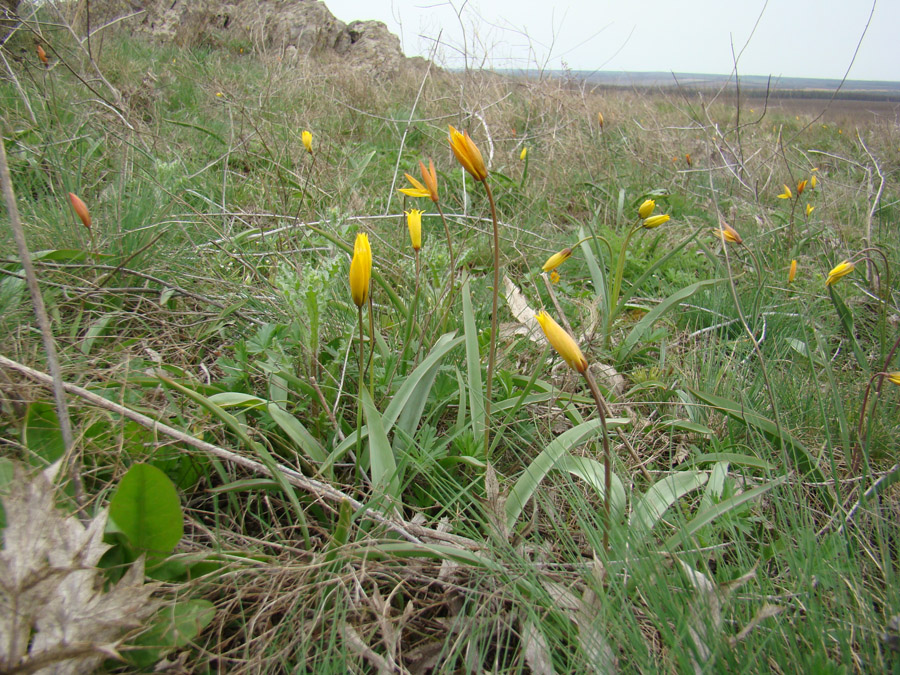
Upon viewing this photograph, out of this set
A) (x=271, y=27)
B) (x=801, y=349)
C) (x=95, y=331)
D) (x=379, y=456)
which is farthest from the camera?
(x=271, y=27)

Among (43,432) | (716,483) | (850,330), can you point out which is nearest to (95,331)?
(43,432)

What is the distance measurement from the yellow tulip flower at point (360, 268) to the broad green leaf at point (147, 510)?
46 cm

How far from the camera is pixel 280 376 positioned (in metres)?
1.32

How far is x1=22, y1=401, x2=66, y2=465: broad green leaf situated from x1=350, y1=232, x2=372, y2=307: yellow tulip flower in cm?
68

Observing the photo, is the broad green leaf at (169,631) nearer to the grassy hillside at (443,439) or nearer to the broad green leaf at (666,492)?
the grassy hillside at (443,439)

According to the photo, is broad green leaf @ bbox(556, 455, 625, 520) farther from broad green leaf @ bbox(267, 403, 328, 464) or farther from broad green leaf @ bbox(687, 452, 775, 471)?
broad green leaf @ bbox(267, 403, 328, 464)

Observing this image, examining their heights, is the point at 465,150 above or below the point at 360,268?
above

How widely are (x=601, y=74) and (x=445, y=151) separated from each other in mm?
2496

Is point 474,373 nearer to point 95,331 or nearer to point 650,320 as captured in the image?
point 650,320

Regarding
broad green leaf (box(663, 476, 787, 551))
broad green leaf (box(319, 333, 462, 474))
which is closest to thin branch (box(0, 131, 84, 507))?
broad green leaf (box(319, 333, 462, 474))

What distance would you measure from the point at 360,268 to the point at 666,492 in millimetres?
837

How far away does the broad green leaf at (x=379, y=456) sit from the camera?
1.11 meters

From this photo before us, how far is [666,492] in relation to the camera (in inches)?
45.9

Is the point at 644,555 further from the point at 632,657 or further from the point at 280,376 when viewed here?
the point at 280,376
